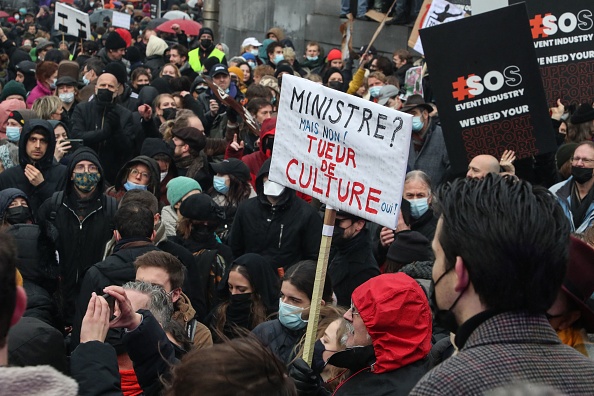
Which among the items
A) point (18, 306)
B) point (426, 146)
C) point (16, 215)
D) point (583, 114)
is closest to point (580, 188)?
point (583, 114)

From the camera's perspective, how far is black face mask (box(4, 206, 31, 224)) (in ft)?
22.4

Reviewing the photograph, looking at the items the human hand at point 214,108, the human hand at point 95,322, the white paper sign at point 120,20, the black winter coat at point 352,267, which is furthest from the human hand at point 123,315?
the white paper sign at point 120,20

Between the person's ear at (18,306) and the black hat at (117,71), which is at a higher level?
the black hat at (117,71)

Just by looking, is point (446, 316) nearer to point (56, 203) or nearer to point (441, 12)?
point (56, 203)

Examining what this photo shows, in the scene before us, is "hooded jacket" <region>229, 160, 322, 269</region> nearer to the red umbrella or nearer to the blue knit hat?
the blue knit hat

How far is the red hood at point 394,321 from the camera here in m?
3.75

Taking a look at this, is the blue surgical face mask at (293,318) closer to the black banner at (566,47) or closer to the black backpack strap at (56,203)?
the black backpack strap at (56,203)

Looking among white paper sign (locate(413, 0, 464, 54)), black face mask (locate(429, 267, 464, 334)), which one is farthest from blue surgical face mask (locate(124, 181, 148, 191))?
white paper sign (locate(413, 0, 464, 54))

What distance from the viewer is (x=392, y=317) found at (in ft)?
12.3

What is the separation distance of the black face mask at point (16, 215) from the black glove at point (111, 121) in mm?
3192

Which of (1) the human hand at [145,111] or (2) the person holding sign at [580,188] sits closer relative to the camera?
(2) the person holding sign at [580,188]

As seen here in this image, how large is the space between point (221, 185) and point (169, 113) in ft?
11.0

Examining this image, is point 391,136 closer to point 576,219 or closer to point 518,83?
point 518,83

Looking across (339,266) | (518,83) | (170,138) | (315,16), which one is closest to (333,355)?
(339,266)
